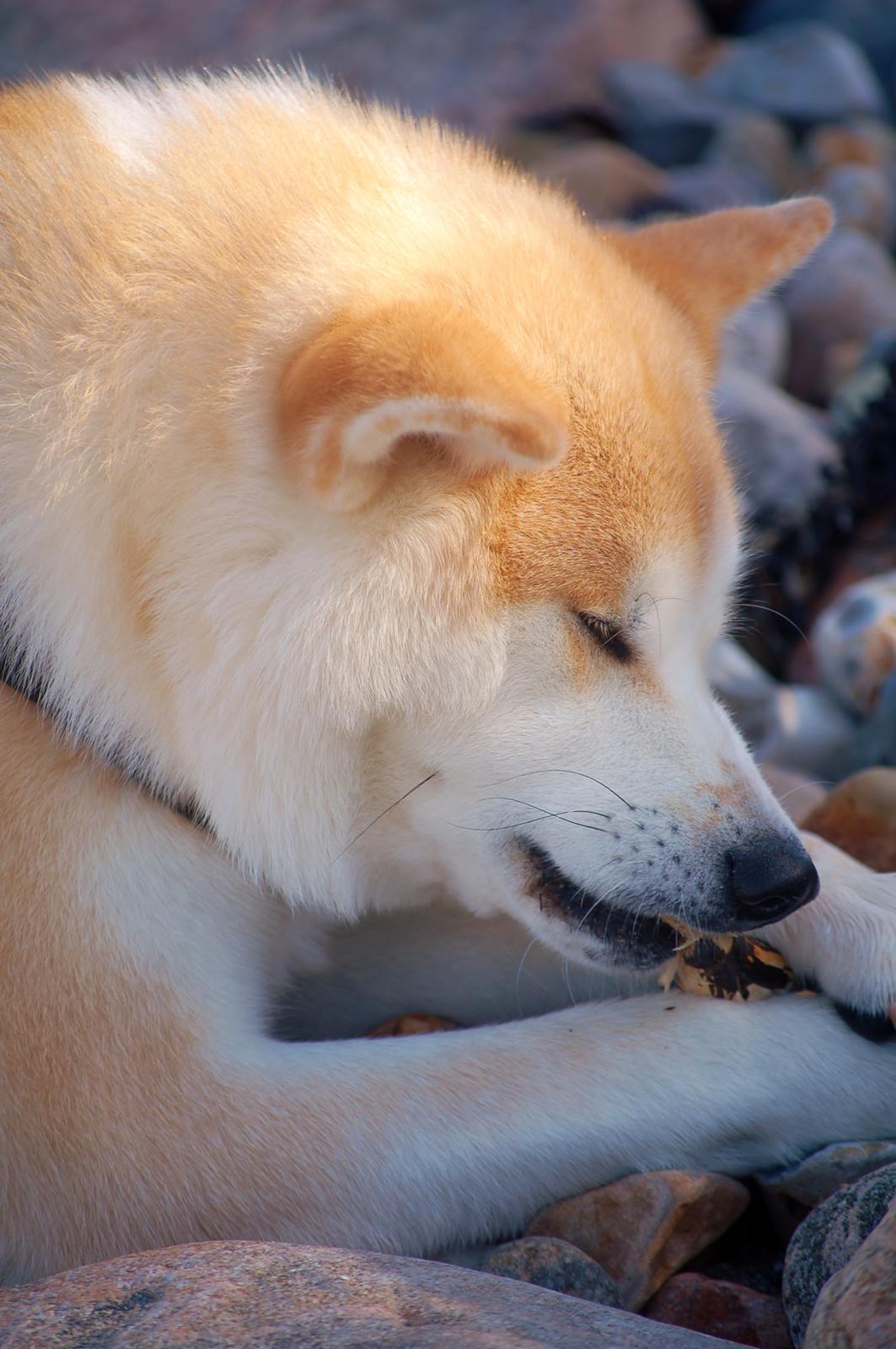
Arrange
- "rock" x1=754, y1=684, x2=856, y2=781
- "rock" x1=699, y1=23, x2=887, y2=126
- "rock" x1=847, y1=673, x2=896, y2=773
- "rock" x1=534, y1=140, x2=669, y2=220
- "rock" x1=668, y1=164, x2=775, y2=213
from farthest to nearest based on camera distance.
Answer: "rock" x1=699, y1=23, x2=887, y2=126 → "rock" x1=668, y1=164, x2=775, y2=213 → "rock" x1=534, y1=140, x2=669, y2=220 → "rock" x1=754, y1=684, x2=856, y2=781 → "rock" x1=847, y1=673, x2=896, y2=773

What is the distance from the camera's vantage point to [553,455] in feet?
5.28

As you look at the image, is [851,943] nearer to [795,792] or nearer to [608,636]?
[608,636]

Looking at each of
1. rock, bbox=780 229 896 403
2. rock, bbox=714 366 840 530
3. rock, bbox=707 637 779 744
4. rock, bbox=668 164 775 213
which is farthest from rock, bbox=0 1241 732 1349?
rock, bbox=668 164 775 213

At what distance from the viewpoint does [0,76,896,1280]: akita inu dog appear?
5.93 feet

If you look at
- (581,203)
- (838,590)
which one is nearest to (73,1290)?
(838,590)

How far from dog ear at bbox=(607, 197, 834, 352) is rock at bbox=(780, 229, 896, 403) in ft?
11.9

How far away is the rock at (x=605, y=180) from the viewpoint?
22.7 ft

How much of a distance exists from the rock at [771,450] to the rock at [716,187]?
2530mm

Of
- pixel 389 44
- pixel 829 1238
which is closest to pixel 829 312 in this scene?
pixel 389 44

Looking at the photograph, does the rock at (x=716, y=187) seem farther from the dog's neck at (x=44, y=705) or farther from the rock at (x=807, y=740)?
the dog's neck at (x=44, y=705)

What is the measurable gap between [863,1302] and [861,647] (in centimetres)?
228

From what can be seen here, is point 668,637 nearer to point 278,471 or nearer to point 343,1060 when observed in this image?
point 278,471

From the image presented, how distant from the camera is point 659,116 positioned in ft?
27.7

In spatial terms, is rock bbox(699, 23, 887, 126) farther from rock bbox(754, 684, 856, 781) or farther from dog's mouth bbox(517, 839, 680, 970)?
dog's mouth bbox(517, 839, 680, 970)
